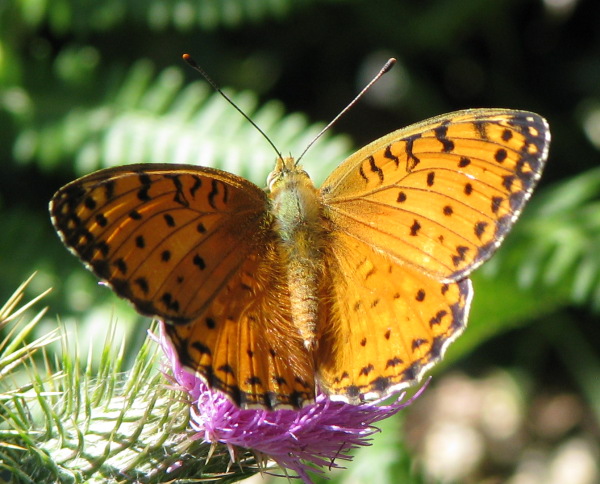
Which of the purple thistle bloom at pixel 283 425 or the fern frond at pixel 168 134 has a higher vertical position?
the fern frond at pixel 168 134

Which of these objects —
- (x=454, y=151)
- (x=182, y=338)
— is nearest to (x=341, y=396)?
(x=182, y=338)

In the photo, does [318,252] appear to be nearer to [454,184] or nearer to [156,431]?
[454,184]

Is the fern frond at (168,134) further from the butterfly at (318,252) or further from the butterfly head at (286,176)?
the butterfly at (318,252)

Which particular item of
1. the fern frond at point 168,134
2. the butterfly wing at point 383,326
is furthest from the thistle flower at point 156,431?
the fern frond at point 168,134

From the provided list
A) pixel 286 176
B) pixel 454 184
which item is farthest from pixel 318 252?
pixel 454 184

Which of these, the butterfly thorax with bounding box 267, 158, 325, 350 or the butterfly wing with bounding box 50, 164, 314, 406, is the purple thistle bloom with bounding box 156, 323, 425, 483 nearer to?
the butterfly wing with bounding box 50, 164, 314, 406
